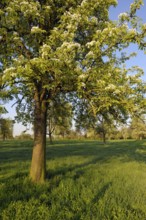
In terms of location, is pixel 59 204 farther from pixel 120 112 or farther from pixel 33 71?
pixel 120 112

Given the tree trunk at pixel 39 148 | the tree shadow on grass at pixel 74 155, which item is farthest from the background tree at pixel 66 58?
the tree shadow on grass at pixel 74 155

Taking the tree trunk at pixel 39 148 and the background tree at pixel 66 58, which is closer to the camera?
the background tree at pixel 66 58

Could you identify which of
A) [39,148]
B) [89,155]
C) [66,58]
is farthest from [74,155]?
[66,58]

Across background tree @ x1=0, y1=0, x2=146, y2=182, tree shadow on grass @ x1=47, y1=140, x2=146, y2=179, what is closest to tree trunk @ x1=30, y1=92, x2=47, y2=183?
background tree @ x1=0, y1=0, x2=146, y2=182

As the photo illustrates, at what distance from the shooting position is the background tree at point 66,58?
35.2 feet

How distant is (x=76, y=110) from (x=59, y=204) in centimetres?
747

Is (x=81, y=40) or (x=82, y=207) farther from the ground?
(x=81, y=40)

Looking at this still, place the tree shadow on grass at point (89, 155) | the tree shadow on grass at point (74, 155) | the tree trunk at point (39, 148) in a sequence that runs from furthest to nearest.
Answer: 1. the tree shadow on grass at point (74, 155)
2. the tree shadow on grass at point (89, 155)
3. the tree trunk at point (39, 148)

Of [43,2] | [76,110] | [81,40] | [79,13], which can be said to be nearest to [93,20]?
[79,13]

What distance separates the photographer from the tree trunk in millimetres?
14188

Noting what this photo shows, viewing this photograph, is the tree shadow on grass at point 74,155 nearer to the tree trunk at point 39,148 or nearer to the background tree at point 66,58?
the tree trunk at point 39,148

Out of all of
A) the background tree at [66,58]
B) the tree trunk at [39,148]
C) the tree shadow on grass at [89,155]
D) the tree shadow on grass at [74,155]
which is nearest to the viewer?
the background tree at [66,58]

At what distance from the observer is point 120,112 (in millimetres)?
14484

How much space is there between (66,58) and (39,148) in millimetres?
6127
